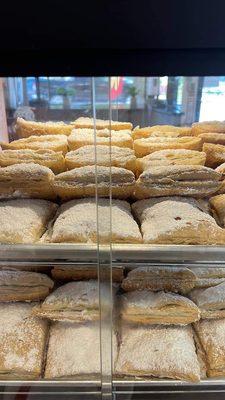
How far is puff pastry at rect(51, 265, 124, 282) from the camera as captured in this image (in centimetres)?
121

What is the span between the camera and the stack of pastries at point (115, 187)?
1016 millimetres

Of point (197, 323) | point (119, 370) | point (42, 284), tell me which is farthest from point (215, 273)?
point (42, 284)

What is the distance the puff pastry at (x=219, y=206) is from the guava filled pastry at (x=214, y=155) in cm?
11

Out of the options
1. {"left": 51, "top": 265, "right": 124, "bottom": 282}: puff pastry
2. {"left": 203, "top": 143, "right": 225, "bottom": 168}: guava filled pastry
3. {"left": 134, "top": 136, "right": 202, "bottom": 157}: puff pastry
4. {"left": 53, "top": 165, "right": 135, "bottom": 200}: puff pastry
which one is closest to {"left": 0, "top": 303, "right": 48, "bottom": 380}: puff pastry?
{"left": 51, "top": 265, "right": 124, "bottom": 282}: puff pastry

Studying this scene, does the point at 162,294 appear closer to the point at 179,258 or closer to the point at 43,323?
the point at 179,258

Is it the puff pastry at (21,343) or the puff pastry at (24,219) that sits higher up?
the puff pastry at (24,219)

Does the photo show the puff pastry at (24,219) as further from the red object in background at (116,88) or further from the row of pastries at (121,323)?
the red object in background at (116,88)

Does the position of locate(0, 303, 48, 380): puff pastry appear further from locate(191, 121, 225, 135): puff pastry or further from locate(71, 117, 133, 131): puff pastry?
locate(191, 121, 225, 135): puff pastry

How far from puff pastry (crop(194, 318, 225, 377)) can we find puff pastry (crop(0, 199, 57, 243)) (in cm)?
55

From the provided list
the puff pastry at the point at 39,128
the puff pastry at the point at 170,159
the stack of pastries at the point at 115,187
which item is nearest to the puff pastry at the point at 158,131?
the stack of pastries at the point at 115,187

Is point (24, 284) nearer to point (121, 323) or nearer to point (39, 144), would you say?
point (121, 323)

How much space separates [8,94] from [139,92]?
1.21ft

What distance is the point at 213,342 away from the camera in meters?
1.12

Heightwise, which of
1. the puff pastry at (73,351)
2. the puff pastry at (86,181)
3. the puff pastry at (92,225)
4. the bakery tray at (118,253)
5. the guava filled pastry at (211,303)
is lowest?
the puff pastry at (73,351)
